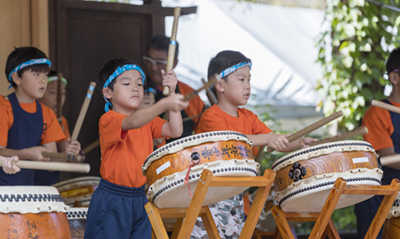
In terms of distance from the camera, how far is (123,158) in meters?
1.95

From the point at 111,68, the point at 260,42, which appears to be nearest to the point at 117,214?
the point at 111,68

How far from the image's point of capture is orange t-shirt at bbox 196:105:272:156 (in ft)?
7.38

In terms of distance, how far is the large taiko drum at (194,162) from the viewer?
1661 mm

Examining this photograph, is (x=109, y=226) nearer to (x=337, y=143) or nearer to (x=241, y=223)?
(x=241, y=223)

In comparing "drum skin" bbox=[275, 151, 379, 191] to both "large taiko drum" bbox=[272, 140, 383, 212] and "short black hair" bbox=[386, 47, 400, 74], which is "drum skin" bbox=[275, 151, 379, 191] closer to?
"large taiko drum" bbox=[272, 140, 383, 212]

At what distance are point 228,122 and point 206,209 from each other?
494mm

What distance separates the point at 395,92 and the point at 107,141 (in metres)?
1.81

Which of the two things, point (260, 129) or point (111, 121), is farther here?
point (260, 129)

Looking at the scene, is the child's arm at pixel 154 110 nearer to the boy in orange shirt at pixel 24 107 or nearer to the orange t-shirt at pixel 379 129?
the boy in orange shirt at pixel 24 107

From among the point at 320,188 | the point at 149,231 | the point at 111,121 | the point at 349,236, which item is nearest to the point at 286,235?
the point at 320,188

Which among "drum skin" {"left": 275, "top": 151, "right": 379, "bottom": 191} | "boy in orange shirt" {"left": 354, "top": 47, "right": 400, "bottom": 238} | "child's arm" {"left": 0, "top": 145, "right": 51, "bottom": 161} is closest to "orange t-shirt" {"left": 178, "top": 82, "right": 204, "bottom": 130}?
"boy in orange shirt" {"left": 354, "top": 47, "right": 400, "bottom": 238}

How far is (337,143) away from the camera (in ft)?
6.34

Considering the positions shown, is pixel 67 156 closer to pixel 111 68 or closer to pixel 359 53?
pixel 111 68

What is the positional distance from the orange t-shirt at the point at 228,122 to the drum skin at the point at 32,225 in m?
0.89
